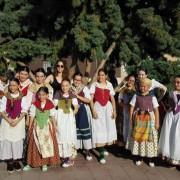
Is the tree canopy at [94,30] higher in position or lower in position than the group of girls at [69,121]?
higher

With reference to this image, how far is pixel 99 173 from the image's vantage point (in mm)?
5703

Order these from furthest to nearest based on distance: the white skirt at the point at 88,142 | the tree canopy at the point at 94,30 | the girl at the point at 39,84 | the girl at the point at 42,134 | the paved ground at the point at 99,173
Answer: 1. the tree canopy at the point at 94,30
2. the white skirt at the point at 88,142
3. the girl at the point at 39,84
4. the girl at the point at 42,134
5. the paved ground at the point at 99,173

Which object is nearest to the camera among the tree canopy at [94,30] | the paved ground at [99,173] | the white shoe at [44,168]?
the paved ground at [99,173]

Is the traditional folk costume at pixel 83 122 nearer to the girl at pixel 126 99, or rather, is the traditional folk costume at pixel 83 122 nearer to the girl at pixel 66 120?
the girl at pixel 66 120

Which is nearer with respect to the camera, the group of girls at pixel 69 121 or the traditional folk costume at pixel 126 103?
the group of girls at pixel 69 121

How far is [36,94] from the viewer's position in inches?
229

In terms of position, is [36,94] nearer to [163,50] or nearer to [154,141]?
[154,141]

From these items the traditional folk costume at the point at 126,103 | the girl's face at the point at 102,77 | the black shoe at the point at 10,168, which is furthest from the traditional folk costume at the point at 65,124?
the traditional folk costume at the point at 126,103

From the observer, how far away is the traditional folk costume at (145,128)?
5.84 metres

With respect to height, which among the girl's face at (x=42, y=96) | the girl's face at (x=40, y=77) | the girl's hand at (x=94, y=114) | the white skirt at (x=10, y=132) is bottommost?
the white skirt at (x=10, y=132)

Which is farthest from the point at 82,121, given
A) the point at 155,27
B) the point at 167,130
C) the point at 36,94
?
the point at 155,27

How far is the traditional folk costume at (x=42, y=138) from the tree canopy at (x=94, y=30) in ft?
11.0

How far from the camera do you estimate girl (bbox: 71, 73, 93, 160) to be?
609 cm

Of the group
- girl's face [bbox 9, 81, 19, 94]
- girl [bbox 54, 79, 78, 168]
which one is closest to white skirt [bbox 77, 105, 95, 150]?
girl [bbox 54, 79, 78, 168]
